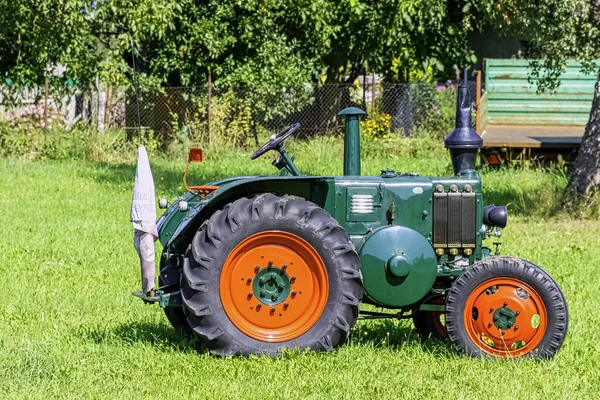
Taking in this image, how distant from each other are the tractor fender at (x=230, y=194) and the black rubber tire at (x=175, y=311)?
17 centimetres

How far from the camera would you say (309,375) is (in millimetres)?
5664

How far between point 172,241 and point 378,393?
5.63 ft

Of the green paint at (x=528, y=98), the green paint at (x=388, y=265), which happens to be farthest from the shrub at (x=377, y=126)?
the green paint at (x=388, y=265)

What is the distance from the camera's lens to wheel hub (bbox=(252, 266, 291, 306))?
6027 millimetres

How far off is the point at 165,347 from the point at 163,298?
43 centimetres

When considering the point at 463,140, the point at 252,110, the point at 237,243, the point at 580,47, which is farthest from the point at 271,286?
the point at 252,110

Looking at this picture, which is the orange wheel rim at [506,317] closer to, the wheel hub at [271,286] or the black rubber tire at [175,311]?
the wheel hub at [271,286]

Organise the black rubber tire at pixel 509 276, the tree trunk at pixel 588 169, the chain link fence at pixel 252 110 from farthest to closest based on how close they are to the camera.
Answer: the chain link fence at pixel 252 110 → the tree trunk at pixel 588 169 → the black rubber tire at pixel 509 276

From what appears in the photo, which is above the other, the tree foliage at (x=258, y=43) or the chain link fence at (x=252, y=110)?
the tree foliage at (x=258, y=43)

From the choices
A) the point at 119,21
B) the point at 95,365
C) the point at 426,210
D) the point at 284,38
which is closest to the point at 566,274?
the point at 426,210

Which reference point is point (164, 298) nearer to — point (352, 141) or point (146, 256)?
point (146, 256)

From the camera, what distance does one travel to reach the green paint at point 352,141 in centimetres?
662

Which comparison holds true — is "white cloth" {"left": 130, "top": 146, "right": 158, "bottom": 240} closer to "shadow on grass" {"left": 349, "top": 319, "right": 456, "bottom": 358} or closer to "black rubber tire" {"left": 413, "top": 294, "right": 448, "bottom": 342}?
"shadow on grass" {"left": 349, "top": 319, "right": 456, "bottom": 358}

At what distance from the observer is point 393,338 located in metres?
6.82
